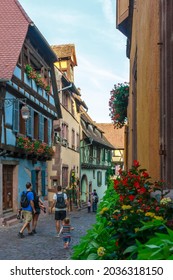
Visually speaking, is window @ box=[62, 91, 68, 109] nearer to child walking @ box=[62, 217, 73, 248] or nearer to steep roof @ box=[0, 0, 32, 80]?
steep roof @ box=[0, 0, 32, 80]

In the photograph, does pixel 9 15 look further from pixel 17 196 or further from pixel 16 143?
pixel 17 196

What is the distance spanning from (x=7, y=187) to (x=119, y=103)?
19.2ft

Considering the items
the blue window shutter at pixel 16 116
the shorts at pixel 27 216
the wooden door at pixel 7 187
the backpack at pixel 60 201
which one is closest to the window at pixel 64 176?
the wooden door at pixel 7 187

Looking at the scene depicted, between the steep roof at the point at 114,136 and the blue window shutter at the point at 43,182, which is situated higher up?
the steep roof at the point at 114,136

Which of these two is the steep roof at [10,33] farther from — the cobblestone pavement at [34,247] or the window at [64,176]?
the window at [64,176]

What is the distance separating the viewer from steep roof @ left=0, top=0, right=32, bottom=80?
1414 centimetres

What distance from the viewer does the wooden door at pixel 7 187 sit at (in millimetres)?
15784

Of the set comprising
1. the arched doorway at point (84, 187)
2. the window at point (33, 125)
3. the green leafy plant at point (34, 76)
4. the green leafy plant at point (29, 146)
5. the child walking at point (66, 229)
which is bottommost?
the arched doorway at point (84, 187)

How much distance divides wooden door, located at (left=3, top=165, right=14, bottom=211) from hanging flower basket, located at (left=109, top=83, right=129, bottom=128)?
4.79 m

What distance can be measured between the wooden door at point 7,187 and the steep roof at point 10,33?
372 cm

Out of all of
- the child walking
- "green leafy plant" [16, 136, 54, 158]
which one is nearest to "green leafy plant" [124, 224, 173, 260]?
the child walking

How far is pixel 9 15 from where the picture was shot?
51.8 feet

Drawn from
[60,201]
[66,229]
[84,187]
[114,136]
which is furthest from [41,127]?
[114,136]

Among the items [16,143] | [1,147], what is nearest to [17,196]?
[16,143]
